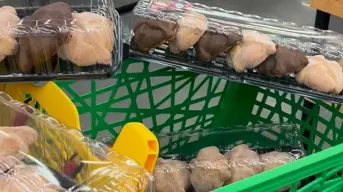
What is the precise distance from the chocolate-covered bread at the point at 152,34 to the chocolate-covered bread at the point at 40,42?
0.47 ft

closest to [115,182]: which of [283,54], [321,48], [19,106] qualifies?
[19,106]

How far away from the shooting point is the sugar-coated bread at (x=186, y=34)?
874mm

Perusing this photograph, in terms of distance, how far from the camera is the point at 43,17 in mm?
789

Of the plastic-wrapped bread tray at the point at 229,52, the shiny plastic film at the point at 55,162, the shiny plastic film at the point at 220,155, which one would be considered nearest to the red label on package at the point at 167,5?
the plastic-wrapped bread tray at the point at 229,52

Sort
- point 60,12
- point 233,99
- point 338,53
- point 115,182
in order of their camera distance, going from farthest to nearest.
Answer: point 233,99
point 338,53
point 60,12
point 115,182

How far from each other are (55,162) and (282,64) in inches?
17.2

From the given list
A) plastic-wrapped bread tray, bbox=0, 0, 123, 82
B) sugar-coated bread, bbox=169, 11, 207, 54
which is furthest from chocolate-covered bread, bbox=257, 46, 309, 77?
plastic-wrapped bread tray, bbox=0, 0, 123, 82

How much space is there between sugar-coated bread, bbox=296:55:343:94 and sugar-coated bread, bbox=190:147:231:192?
0.20 metres

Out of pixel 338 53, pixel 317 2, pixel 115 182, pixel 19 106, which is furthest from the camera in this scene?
pixel 317 2

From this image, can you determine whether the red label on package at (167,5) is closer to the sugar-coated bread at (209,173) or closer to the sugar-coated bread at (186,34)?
the sugar-coated bread at (186,34)

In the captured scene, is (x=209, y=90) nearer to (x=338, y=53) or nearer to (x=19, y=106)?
(x=338, y=53)

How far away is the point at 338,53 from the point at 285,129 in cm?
18

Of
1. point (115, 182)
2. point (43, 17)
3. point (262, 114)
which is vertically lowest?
point (262, 114)

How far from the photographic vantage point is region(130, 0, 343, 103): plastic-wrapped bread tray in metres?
0.88
